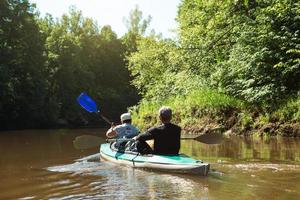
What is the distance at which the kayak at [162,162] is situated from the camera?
8172mm

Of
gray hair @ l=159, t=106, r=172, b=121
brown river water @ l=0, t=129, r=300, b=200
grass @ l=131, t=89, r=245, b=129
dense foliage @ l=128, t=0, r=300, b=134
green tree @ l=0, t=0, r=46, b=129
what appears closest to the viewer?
brown river water @ l=0, t=129, r=300, b=200

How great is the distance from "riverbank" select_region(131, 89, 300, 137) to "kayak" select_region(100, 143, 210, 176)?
5.96 meters

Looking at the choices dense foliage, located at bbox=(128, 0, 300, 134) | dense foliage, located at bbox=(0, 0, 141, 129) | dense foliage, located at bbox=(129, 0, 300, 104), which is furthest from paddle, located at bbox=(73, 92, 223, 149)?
dense foliage, located at bbox=(0, 0, 141, 129)

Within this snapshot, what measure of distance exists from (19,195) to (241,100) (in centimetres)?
1059

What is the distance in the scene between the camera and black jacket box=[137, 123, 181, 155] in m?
8.84

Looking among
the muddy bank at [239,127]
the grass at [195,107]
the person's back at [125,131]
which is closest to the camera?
the person's back at [125,131]

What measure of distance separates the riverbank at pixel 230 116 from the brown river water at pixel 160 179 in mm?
2435

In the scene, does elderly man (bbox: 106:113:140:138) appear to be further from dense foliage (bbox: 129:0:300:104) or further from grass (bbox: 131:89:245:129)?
grass (bbox: 131:89:245:129)

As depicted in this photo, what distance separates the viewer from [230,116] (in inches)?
651

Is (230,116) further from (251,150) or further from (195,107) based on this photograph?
(251,150)

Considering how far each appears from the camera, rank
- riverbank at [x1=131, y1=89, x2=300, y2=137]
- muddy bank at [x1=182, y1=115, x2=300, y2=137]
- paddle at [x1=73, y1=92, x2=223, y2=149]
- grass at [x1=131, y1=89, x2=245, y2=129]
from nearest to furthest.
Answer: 1. paddle at [x1=73, y1=92, x2=223, y2=149]
2. muddy bank at [x1=182, y1=115, x2=300, y2=137]
3. riverbank at [x1=131, y1=89, x2=300, y2=137]
4. grass at [x1=131, y1=89, x2=245, y2=129]

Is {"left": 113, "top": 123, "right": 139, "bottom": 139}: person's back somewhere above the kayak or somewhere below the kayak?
above

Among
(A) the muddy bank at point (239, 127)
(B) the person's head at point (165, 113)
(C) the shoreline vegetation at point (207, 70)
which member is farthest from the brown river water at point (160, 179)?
(C) the shoreline vegetation at point (207, 70)

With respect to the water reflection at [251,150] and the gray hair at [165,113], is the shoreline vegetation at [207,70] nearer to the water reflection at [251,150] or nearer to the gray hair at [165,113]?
the water reflection at [251,150]
